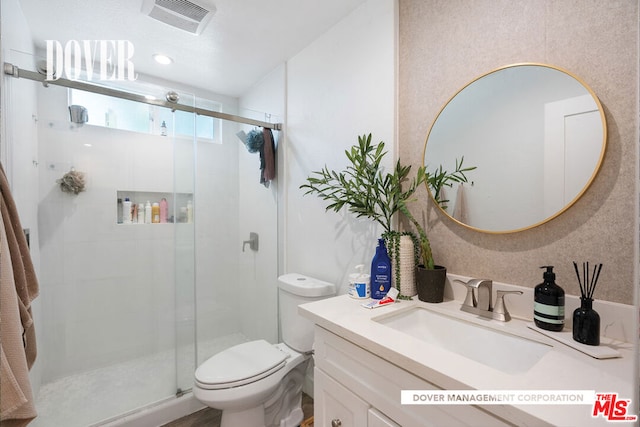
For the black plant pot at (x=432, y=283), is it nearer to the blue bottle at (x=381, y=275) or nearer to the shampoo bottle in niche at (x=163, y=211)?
the blue bottle at (x=381, y=275)

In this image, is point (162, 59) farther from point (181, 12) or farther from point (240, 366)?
point (240, 366)

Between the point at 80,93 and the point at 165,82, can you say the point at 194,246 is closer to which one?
the point at 80,93

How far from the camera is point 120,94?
5.54 ft

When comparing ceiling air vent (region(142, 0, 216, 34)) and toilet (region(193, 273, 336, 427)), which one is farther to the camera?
ceiling air vent (region(142, 0, 216, 34))

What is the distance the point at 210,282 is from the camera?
2223 millimetres

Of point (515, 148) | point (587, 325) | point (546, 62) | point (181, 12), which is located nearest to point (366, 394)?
point (587, 325)

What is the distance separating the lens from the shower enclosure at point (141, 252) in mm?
1828

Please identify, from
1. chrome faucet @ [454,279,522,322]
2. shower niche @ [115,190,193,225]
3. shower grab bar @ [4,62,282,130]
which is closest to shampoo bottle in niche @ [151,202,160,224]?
shower niche @ [115,190,193,225]

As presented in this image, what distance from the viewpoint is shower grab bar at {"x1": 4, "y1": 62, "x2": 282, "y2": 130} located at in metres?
1.41

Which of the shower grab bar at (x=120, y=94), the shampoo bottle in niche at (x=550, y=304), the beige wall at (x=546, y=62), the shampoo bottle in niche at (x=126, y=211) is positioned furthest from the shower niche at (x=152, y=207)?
the shampoo bottle in niche at (x=550, y=304)

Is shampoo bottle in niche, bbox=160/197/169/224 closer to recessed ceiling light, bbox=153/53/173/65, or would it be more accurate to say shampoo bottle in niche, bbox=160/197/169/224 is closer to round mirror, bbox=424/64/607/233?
recessed ceiling light, bbox=153/53/173/65

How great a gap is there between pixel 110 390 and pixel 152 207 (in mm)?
1277

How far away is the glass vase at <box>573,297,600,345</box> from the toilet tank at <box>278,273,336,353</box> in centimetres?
109

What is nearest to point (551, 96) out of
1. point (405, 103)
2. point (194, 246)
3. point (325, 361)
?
point (405, 103)
